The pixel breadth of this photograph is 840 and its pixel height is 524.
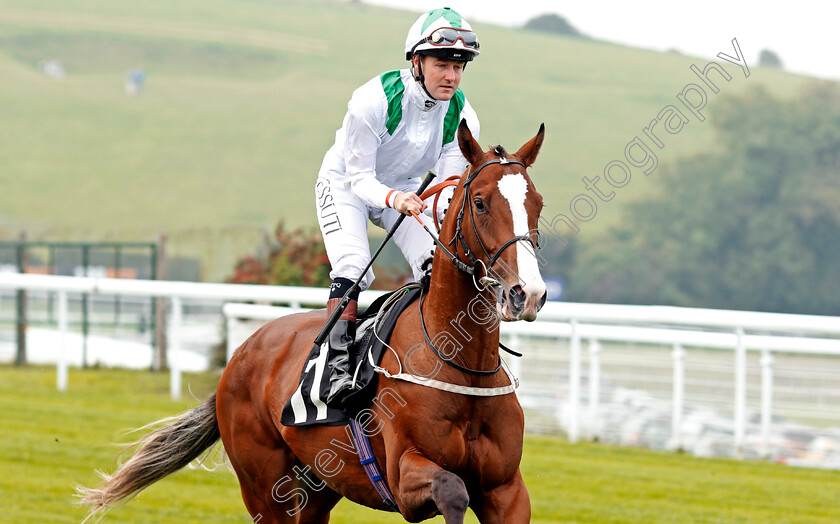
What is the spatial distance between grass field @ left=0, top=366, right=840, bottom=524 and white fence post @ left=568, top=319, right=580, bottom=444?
16 centimetres

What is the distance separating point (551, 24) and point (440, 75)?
76.3 m

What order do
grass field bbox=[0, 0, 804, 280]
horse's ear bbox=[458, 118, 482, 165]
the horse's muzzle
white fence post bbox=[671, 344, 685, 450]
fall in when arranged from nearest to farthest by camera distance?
1. the horse's muzzle
2. horse's ear bbox=[458, 118, 482, 165]
3. white fence post bbox=[671, 344, 685, 450]
4. grass field bbox=[0, 0, 804, 280]

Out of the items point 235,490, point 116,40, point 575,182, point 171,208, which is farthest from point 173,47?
point 235,490

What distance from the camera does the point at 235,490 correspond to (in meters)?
6.98

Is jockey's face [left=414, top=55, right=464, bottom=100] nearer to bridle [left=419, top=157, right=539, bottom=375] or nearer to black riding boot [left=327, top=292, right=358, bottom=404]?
bridle [left=419, top=157, right=539, bottom=375]

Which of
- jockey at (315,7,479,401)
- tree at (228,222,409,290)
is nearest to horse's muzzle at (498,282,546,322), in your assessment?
jockey at (315,7,479,401)

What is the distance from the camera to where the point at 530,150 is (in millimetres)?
3537

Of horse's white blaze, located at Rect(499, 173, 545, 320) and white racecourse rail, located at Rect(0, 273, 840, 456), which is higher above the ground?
horse's white blaze, located at Rect(499, 173, 545, 320)

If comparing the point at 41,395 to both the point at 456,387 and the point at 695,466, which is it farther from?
the point at 456,387

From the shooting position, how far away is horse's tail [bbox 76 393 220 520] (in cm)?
509

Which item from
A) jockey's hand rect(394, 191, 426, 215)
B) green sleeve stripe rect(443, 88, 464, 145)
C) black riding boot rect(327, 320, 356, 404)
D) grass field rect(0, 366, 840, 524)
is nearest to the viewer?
jockey's hand rect(394, 191, 426, 215)

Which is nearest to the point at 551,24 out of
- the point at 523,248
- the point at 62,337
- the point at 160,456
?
the point at 62,337

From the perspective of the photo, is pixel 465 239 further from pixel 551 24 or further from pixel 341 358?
pixel 551 24

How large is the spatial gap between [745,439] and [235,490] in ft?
12.5
